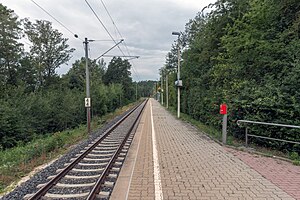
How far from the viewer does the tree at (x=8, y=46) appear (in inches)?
1195

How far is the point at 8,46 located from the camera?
102 ft

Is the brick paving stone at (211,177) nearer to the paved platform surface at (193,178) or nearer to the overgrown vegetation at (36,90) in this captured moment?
the paved platform surface at (193,178)

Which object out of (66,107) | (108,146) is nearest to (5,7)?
(66,107)

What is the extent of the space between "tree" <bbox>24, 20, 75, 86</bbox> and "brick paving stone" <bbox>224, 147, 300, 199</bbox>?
1603 inches

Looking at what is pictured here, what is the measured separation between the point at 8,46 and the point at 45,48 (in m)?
13.4

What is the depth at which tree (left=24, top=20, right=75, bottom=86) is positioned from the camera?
4175 centimetres

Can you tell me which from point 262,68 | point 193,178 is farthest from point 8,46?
point 193,178

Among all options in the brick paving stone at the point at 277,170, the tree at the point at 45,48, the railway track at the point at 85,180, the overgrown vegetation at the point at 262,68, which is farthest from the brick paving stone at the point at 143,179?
the tree at the point at 45,48

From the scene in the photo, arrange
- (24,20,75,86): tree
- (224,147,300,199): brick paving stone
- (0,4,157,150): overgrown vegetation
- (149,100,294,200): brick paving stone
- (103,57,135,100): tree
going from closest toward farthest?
(149,100,294,200): brick paving stone, (224,147,300,199): brick paving stone, (0,4,157,150): overgrown vegetation, (24,20,75,86): tree, (103,57,135,100): tree

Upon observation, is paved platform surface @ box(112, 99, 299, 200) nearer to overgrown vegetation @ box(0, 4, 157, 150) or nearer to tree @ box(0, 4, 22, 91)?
overgrown vegetation @ box(0, 4, 157, 150)

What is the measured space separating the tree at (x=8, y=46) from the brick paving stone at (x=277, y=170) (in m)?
30.4

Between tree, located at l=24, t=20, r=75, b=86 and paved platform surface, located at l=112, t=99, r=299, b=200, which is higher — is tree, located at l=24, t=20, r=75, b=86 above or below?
above

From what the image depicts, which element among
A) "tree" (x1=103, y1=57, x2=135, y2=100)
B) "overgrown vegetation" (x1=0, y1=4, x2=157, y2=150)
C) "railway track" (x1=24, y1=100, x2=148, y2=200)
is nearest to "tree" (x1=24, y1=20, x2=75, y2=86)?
"overgrown vegetation" (x1=0, y1=4, x2=157, y2=150)

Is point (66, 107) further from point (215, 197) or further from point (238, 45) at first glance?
point (215, 197)
